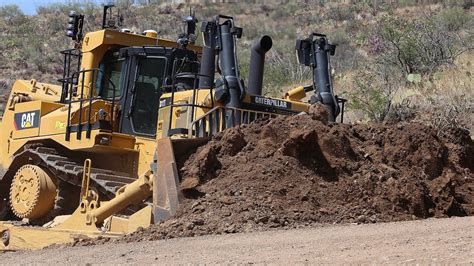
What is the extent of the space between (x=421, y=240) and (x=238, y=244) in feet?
5.83

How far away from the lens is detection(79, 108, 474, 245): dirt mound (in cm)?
963

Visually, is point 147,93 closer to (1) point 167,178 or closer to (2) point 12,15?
(1) point 167,178

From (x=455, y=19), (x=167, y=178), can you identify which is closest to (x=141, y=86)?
(x=167, y=178)

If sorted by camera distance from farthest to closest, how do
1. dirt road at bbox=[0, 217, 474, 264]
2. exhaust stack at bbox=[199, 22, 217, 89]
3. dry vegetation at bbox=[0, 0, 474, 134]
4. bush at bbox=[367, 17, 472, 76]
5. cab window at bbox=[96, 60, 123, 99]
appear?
1. bush at bbox=[367, 17, 472, 76]
2. dry vegetation at bbox=[0, 0, 474, 134]
3. cab window at bbox=[96, 60, 123, 99]
4. exhaust stack at bbox=[199, 22, 217, 89]
5. dirt road at bbox=[0, 217, 474, 264]

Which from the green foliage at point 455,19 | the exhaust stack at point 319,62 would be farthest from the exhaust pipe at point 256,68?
the green foliage at point 455,19

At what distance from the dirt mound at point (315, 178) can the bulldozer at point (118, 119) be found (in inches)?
24.1

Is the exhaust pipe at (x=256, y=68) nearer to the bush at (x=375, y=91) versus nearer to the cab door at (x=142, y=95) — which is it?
the cab door at (x=142, y=95)

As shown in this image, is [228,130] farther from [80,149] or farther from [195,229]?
[80,149]

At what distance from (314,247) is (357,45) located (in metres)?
33.2

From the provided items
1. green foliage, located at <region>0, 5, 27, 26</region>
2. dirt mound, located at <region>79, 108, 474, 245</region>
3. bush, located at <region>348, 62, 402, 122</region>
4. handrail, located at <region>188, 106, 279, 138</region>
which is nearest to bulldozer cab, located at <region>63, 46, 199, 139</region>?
handrail, located at <region>188, 106, 279, 138</region>

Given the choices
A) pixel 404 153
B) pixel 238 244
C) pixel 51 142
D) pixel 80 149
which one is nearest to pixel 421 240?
pixel 238 244

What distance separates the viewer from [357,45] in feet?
132

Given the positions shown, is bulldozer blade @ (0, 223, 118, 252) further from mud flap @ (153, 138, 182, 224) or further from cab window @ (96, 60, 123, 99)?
cab window @ (96, 60, 123, 99)

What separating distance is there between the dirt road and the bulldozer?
1.53 meters
